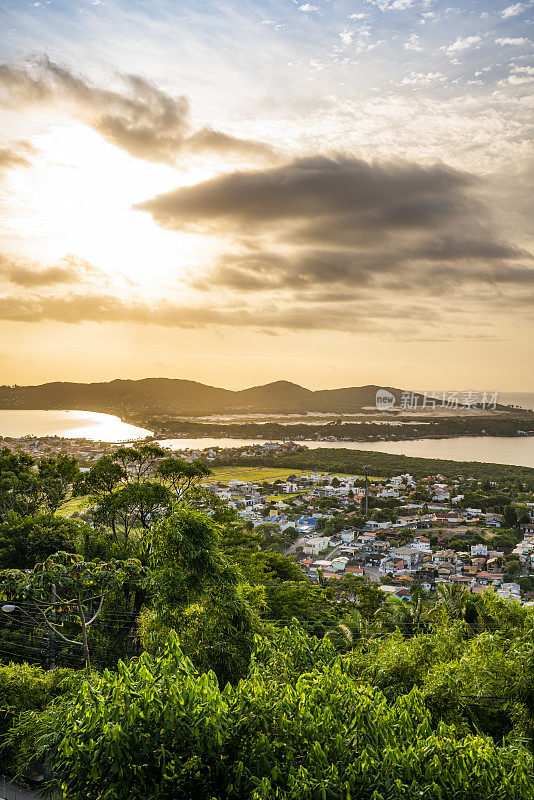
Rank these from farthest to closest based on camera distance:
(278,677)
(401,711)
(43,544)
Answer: (43,544) → (278,677) → (401,711)

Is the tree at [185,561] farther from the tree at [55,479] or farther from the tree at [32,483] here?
the tree at [32,483]

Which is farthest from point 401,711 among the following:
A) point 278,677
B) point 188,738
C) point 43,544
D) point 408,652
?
point 43,544

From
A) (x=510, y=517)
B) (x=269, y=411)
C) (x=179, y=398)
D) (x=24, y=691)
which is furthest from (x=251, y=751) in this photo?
(x=269, y=411)

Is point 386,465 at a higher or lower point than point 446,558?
higher

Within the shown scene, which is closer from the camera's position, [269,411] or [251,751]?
[251,751]

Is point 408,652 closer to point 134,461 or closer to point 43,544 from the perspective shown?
point 43,544

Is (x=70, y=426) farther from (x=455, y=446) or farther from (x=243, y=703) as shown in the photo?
(x=243, y=703)

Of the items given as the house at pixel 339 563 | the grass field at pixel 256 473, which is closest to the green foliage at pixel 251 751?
the house at pixel 339 563
